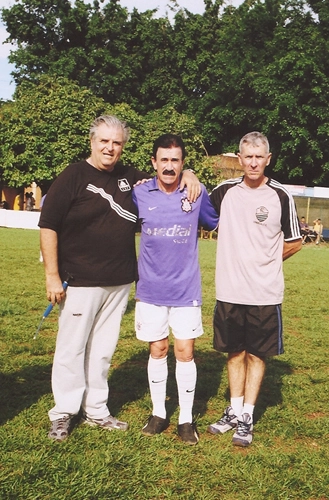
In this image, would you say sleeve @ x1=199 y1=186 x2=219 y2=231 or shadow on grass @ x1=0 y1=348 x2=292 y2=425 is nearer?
A: sleeve @ x1=199 y1=186 x2=219 y2=231

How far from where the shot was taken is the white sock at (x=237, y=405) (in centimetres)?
475

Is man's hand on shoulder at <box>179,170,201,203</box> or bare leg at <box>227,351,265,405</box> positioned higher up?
man's hand on shoulder at <box>179,170,201,203</box>

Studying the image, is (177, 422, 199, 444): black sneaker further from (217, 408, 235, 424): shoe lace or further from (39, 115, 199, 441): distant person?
(39, 115, 199, 441): distant person

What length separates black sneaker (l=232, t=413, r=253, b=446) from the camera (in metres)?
4.44

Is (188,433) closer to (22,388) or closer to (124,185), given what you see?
(22,388)

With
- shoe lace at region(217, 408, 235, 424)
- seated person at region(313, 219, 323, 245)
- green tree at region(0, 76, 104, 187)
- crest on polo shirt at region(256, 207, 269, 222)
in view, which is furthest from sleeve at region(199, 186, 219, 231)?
seated person at region(313, 219, 323, 245)

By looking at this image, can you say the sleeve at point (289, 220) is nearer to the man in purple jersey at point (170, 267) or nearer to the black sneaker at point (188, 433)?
the man in purple jersey at point (170, 267)

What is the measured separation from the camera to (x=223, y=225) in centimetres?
458

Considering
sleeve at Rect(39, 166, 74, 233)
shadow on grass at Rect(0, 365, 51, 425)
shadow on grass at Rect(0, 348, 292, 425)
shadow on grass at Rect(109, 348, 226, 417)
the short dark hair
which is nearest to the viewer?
sleeve at Rect(39, 166, 74, 233)

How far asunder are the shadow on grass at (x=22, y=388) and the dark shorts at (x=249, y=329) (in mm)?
1657

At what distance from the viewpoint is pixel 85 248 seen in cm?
436

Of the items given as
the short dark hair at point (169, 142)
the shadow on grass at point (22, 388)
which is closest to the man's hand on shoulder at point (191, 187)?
the short dark hair at point (169, 142)

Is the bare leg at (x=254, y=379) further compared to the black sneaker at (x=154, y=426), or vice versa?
the bare leg at (x=254, y=379)

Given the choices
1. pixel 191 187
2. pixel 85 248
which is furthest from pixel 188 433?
pixel 191 187
